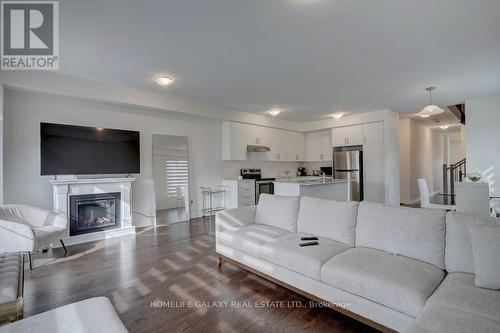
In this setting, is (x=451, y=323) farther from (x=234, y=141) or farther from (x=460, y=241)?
(x=234, y=141)

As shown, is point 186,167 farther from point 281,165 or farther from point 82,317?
point 82,317

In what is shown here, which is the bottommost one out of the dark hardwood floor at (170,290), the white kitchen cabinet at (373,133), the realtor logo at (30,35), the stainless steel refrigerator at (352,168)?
the dark hardwood floor at (170,290)

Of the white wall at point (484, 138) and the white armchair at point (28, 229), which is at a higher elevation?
the white wall at point (484, 138)

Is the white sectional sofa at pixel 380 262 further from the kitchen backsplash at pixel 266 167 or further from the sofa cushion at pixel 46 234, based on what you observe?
the kitchen backsplash at pixel 266 167

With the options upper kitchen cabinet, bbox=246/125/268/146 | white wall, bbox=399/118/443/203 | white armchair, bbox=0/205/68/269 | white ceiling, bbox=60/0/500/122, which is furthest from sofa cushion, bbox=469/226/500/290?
white wall, bbox=399/118/443/203

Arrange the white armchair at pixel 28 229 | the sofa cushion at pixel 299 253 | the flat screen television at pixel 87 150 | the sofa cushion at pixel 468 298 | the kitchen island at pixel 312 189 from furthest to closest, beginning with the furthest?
the kitchen island at pixel 312 189 < the flat screen television at pixel 87 150 < the white armchair at pixel 28 229 < the sofa cushion at pixel 299 253 < the sofa cushion at pixel 468 298

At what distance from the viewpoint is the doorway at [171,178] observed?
5117mm

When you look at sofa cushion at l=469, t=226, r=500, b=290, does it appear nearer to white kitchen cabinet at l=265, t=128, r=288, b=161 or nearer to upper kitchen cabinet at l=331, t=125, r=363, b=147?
upper kitchen cabinet at l=331, t=125, r=363, b=147

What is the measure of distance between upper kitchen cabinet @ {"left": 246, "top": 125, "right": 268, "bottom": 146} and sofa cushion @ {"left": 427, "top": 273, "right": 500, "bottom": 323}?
532cm

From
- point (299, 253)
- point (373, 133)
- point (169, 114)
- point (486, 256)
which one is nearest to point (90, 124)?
point (169, 114)

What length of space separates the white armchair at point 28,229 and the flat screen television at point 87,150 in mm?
→ 751

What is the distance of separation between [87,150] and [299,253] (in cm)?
395

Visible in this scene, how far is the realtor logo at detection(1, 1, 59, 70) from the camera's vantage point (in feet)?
7.29

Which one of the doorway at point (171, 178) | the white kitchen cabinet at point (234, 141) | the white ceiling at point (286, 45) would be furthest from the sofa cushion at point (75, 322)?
the white kitchen cabinet at point (234, 141)
